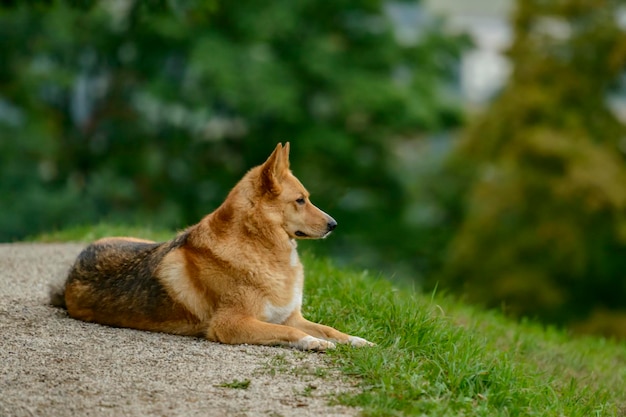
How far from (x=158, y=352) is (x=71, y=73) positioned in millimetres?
16006

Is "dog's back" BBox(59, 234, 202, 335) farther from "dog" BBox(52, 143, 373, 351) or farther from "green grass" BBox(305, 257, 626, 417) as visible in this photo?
"green grass" BBox(305, 257, 626, 417)

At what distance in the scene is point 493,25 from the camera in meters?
34.5

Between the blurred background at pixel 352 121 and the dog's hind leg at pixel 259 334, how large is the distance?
1287 cm

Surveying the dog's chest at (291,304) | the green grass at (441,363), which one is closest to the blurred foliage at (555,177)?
the green grass at (441,363)

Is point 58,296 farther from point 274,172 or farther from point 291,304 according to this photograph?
point 274,172

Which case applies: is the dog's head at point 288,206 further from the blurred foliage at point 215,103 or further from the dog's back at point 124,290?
the blurred foliage at point 215,103

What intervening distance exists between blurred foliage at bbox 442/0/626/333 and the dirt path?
1596 cm

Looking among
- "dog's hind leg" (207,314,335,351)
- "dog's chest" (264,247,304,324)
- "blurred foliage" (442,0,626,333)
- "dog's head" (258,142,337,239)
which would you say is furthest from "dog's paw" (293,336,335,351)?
"blurred foliage" (442,0,626,333)

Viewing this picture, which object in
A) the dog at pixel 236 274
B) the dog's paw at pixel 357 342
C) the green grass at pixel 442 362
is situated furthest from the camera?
the dog at pixel 236 274

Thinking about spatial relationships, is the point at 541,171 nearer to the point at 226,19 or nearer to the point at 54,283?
the point at 226,19

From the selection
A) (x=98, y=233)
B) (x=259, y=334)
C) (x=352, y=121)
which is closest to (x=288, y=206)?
(x=259, y=334)

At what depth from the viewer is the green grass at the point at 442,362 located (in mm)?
6098

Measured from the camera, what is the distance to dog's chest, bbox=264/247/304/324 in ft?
23.2

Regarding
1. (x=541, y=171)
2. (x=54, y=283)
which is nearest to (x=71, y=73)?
(x=541, y=171)
